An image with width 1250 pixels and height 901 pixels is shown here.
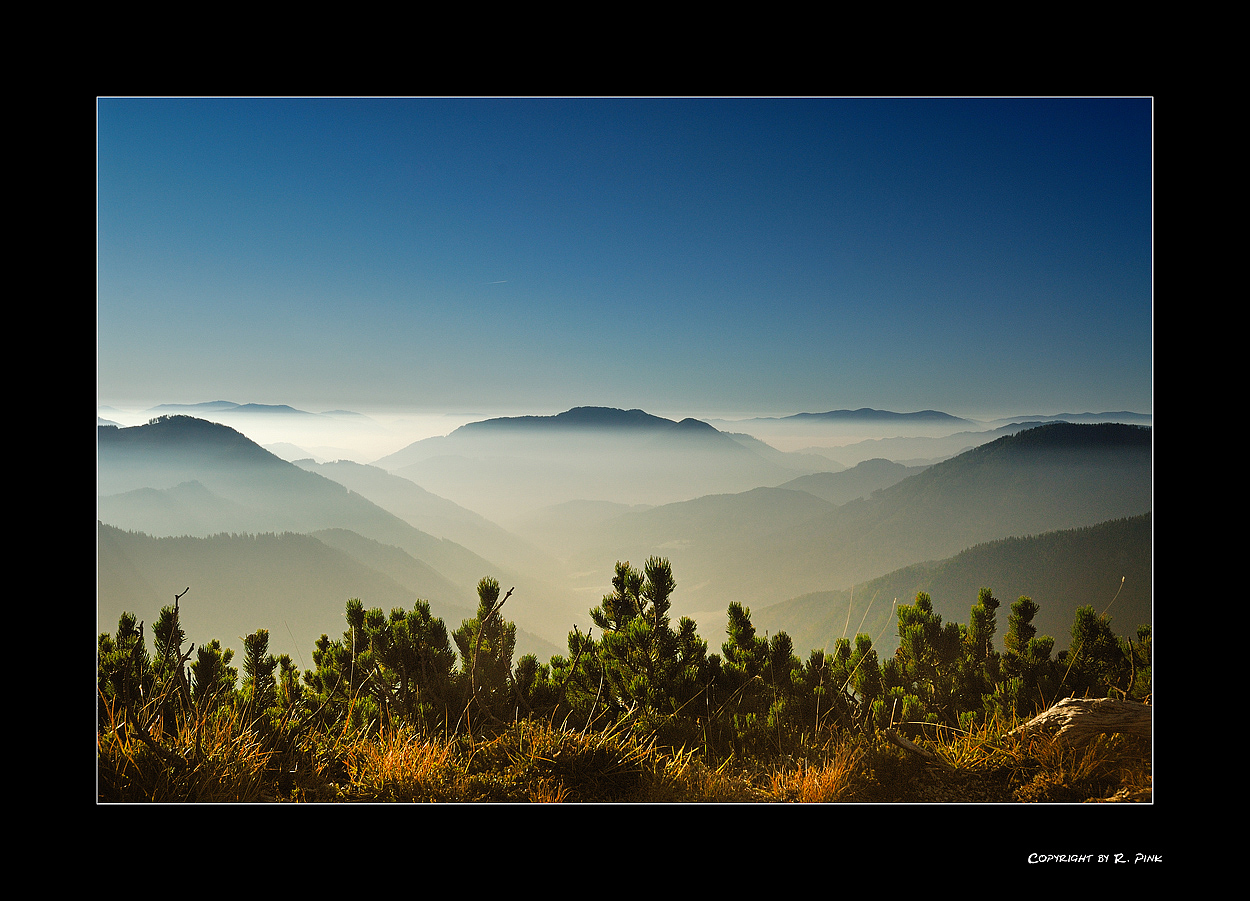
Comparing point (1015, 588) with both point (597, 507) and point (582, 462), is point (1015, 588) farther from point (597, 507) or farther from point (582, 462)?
point (582, 462)

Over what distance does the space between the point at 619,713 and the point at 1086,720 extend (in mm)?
1937

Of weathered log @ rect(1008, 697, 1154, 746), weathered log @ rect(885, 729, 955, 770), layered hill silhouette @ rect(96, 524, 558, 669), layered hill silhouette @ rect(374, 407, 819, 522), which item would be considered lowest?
weathered log @ rect(885, 729, 955, 770)

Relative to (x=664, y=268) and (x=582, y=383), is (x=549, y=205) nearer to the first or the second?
(x=664, y=268)

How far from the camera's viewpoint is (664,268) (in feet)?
9.75

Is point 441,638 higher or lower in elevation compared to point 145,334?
lower

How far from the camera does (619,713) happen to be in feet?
7.89

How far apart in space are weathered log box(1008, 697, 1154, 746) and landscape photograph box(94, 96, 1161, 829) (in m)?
0.01

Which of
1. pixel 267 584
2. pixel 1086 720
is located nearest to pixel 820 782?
pixel 1086 720

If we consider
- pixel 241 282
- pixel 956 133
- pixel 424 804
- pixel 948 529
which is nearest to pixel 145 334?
pixel 241 282

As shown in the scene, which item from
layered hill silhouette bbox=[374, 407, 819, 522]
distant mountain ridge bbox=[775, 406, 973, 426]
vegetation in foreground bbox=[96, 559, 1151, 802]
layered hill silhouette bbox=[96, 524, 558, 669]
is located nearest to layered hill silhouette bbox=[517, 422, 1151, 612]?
layered hill silhouette bbox=[374, 407, 819, 522]

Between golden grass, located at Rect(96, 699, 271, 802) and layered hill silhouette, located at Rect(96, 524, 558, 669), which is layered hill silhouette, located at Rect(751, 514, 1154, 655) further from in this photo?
golden grass, located at Rect(96, 699, 271, 802)

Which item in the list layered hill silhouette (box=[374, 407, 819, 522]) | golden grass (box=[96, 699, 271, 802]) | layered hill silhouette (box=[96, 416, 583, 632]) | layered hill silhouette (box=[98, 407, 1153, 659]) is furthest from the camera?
layered hill silhouette (box=[374, 407, 819, 522])

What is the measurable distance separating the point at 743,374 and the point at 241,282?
274 centimetres

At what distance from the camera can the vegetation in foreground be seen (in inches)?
88.7
